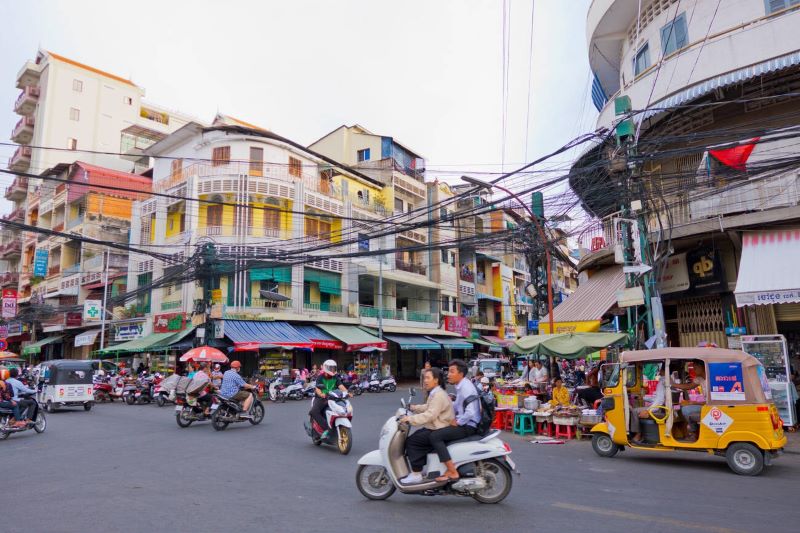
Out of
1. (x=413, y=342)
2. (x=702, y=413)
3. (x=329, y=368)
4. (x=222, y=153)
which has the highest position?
(x=222, y=153)

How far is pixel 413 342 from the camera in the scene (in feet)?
116

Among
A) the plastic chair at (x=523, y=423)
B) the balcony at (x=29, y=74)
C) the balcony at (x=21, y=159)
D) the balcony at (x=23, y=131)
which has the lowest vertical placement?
the plastic chair at (x=523, y=423)

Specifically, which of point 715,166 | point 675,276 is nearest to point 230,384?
point 675,276

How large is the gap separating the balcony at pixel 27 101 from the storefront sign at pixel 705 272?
53.3 meters

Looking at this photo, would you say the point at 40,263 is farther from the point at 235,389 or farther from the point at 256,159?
the point at 235,389

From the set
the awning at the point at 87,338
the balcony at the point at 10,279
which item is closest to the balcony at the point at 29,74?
the balcony at the point at 10,279

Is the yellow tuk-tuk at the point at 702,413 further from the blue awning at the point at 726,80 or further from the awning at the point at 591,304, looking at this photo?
the blue awning at the point at 726,80

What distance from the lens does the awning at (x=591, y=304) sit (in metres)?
16.0

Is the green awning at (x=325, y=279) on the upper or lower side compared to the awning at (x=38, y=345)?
upper

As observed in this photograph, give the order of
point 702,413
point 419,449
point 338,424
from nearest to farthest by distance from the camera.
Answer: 1. point 419,449
2. point 702,413
3. point 338,424

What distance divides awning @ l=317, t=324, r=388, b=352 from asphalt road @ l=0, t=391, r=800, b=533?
18291mm

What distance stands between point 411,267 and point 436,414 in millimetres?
33385

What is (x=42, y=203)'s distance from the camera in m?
42.6

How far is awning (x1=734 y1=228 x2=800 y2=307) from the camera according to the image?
37.6 feet
